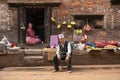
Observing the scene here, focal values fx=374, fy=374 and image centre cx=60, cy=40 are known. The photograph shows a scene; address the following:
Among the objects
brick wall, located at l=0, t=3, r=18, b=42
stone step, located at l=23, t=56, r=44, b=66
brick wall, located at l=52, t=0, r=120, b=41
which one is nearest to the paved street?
stone step, located at l=23, t=56, r=44, b=66

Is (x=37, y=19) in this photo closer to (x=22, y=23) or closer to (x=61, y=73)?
(x=22, y=23)

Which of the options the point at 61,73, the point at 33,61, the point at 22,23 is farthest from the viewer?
the point at 22,23

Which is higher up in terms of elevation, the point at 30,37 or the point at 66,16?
the point at 66,16

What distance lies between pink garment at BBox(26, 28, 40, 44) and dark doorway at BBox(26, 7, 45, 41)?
515mm

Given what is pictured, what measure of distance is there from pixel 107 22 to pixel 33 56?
4.38 meters

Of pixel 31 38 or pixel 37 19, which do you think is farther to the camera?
pixel 37 19

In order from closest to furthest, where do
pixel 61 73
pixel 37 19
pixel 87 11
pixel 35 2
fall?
pixel 61 73 → pixel 35 2 → pixel 87 11 → pixel 37 19

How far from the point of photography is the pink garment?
1741 cm

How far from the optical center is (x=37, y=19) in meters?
18.0

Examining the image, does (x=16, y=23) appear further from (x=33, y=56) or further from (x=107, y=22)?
(x=107, y=22)

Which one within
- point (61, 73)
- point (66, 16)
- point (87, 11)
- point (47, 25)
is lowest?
point (61, 73)

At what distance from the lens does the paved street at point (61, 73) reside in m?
12.0

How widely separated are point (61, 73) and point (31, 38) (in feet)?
16.2

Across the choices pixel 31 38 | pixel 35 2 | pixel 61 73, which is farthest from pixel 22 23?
pixel 61 73
